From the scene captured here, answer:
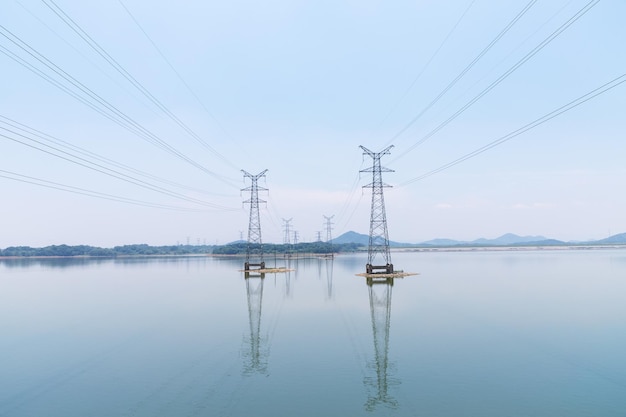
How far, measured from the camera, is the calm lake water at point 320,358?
16078 millimetres

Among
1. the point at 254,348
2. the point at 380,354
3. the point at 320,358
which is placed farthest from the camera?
the point at 254,348

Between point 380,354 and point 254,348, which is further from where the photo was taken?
point 254,348

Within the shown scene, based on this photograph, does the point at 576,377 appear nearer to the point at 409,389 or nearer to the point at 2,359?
the point at 409,389

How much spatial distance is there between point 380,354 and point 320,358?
144 inches

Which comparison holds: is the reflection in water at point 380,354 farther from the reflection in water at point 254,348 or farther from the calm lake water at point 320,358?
the reflection in water at point 254,348

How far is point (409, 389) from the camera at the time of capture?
1758cm

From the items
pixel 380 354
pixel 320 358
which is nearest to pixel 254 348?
pixel 320 358

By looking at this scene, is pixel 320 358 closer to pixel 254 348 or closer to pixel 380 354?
pixel 380 354

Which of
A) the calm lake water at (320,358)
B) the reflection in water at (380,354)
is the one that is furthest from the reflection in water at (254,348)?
the reflection in water at (380,354)

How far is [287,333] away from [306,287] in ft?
103

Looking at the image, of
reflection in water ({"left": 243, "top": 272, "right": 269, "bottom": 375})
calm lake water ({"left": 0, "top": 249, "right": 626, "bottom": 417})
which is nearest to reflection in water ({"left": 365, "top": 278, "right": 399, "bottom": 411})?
calm lake water ({"left": 0, "top": 249, "right": 626, "bottom": 417})

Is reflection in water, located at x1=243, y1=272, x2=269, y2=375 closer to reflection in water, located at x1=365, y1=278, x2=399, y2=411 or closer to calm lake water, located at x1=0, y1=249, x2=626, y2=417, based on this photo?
calm lake water, located at x1=0, y1=249, x2=626, y2=417

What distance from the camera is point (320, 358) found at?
22469mm

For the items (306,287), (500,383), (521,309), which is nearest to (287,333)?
(500,383)
